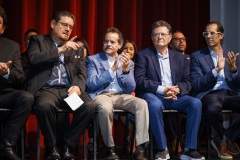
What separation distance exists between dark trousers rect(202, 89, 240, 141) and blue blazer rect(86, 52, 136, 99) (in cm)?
75

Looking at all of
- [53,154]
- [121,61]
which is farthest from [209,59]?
[53,154]

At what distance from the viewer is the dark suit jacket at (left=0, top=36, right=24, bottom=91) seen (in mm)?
3447

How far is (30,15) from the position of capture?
15.7ft

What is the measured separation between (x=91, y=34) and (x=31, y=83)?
1.61 m


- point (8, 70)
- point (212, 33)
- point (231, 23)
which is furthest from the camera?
point (231, 23)

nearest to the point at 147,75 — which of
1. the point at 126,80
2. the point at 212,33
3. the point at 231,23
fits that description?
the point at 126,80

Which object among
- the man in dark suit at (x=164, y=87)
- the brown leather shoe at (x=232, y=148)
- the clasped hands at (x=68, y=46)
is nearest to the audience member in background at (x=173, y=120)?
the man in dark suit at (x=164, y=87)

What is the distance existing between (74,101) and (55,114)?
0.64ft

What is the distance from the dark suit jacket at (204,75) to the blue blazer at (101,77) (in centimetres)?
67

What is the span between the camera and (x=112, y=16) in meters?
5.11

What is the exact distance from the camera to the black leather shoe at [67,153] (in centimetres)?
329

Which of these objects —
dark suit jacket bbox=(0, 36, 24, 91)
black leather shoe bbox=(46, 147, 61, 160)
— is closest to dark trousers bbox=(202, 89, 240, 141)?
black leather shoe bbox=(46, 147, 61, 160)

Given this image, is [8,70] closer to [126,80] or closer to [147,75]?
[126,80]

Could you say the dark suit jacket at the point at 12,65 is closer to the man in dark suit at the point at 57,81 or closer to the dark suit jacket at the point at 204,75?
the man in dark suit at the point at 57,81
